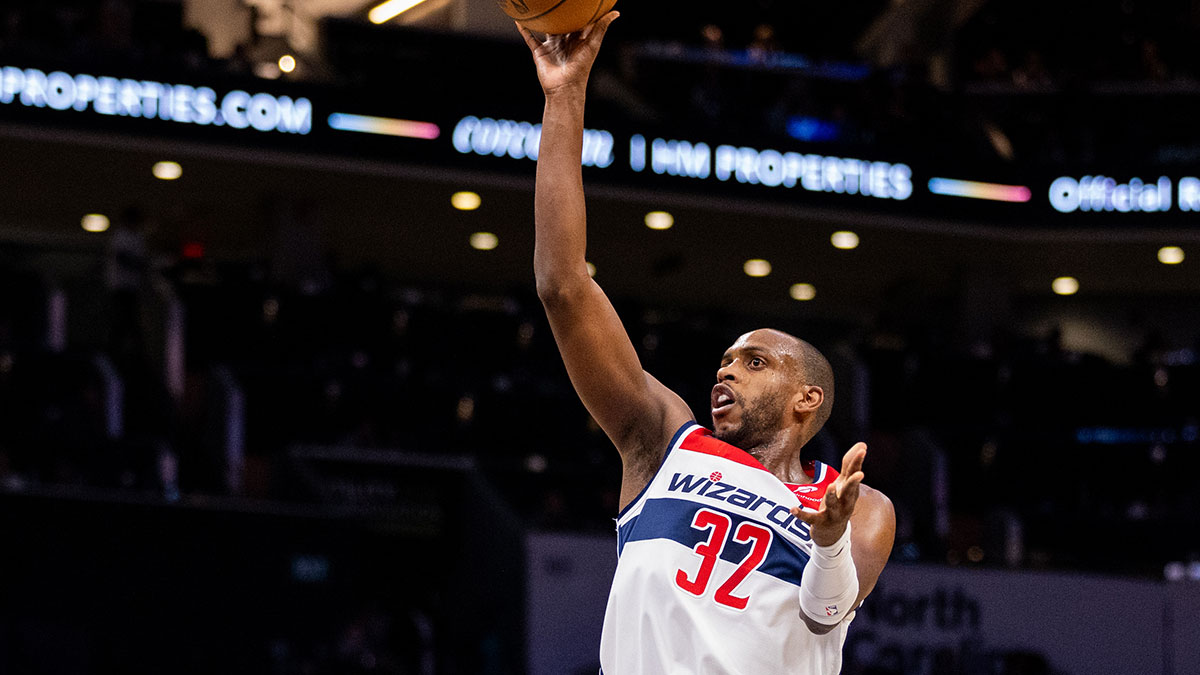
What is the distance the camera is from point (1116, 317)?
25594 millimetres

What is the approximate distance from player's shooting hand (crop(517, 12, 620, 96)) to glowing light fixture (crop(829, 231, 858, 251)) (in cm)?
1745

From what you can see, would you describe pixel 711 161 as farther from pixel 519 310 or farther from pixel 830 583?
pixel 830 583

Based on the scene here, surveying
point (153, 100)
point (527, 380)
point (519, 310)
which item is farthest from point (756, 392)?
point (153, 100)

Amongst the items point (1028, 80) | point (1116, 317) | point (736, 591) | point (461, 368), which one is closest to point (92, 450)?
point (461, 368)

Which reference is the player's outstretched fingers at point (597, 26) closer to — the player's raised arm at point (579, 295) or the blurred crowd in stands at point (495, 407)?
the player's raised arm at point (579, 295)

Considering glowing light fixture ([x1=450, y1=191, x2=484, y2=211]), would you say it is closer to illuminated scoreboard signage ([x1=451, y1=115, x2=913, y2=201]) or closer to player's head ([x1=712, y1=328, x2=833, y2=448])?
illuminated scoreboard signage ([x1=451, y1=115, x2=913, y2=201])

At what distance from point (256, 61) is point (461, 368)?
443cm

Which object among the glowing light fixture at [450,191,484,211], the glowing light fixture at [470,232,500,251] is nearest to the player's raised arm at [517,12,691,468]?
the glowing light fixture at [450,191,484,211]

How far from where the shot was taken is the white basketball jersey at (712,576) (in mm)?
3609

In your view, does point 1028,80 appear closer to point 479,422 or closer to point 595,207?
point 595,207

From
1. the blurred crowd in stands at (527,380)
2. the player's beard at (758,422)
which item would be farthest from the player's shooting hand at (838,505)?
the blurred crowd in stands at (527,380)

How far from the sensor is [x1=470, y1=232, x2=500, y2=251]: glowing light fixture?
2180 cm

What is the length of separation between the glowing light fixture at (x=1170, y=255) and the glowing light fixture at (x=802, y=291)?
16.0ft

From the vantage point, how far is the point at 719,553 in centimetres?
369
